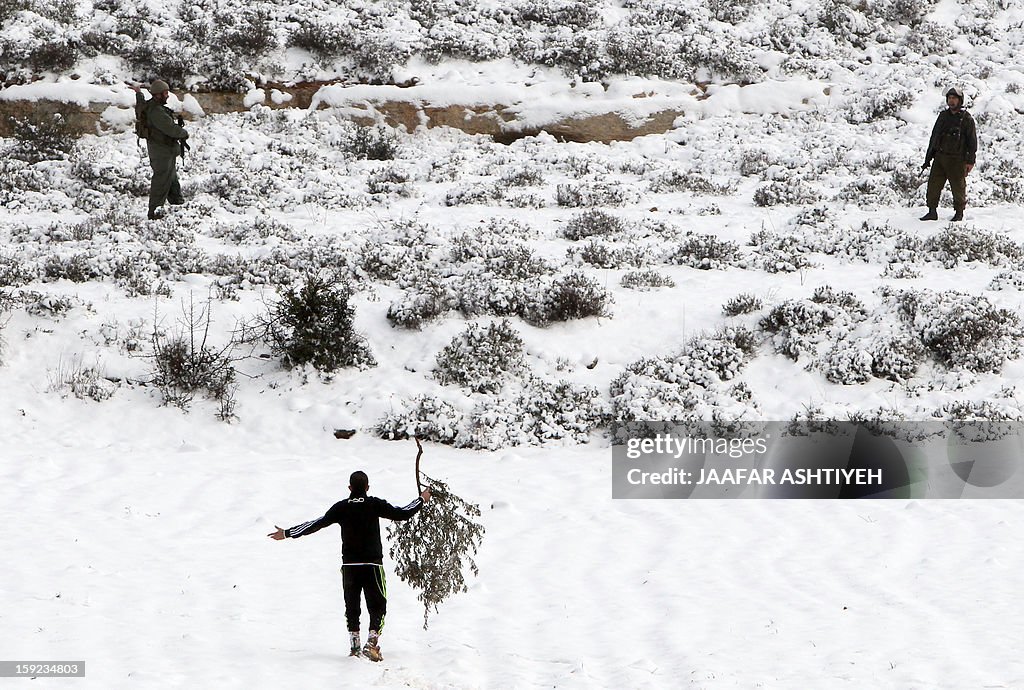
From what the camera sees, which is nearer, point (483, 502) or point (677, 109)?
point (483, 502)

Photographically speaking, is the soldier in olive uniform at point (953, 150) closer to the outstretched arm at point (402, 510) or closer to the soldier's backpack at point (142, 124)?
the outstretched arm at point (402, 510)

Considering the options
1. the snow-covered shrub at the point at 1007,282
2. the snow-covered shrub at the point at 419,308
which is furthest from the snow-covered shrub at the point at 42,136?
the snow-covered shrub at the point at 419,308

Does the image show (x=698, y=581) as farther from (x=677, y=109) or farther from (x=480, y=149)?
(x=677, y=109)

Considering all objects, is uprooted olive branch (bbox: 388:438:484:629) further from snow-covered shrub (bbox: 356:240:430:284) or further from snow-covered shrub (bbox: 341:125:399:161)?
snow-covered shrub (bbox: 341:125:399:161)

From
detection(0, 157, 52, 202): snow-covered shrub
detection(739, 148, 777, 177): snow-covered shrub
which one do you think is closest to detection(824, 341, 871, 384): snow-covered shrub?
detection(739, 148, 777, 177): snow-covered shrub

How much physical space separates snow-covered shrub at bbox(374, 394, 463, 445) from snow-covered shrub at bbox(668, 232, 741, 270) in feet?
15.4

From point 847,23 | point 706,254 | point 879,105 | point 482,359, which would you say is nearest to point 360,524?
Answer: point 482,359

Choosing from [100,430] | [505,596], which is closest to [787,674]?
[505,596]

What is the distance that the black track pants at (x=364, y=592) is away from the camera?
513 centimetres

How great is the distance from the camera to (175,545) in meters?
6.89

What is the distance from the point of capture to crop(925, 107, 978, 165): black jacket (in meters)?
12.9

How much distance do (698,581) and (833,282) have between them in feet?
21.1

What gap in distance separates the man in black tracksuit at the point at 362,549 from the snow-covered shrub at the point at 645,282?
7.08 meters

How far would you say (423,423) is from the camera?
9.40 meters
